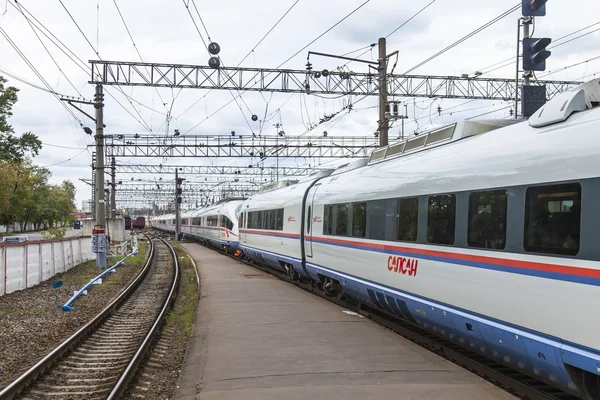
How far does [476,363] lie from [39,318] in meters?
9.23

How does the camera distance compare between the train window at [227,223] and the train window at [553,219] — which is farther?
the train window at [227,223]

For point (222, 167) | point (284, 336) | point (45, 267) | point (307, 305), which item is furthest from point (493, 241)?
point (222, 167)

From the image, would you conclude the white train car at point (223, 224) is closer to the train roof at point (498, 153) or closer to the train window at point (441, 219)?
the train roof at point (498, 153)

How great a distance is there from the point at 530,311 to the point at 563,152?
1596 millimetres

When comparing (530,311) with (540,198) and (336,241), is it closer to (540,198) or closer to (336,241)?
(540,198)

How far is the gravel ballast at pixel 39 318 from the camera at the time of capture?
344 inches

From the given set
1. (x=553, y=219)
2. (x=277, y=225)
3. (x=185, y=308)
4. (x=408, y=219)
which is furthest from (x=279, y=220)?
(x=553, y=219)

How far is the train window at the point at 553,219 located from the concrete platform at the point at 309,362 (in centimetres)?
174

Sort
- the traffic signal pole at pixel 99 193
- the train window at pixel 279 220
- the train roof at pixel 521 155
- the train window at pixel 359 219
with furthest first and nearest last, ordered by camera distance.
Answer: the traffic signal pole at pixel 99 193
the train window at pixel 279 220
the train window at pixel 359 219
the train roof at pixel 521 155

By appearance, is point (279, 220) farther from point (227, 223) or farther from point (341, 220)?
point (227, 223)

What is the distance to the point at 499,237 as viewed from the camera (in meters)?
6.10

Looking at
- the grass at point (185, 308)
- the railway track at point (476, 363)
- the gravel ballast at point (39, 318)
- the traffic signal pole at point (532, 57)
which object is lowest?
the grass at point (185, 308)

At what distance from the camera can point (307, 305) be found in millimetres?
12547

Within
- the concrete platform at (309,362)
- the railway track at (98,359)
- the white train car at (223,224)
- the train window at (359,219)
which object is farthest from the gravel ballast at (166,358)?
the white train car at (223,224)
